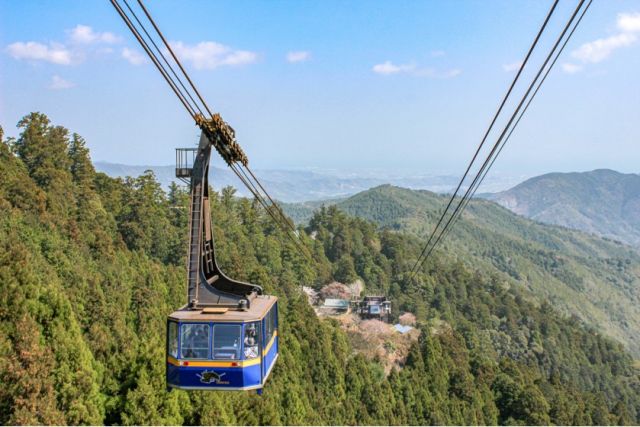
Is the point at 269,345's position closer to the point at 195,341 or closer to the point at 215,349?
the point at 215,349

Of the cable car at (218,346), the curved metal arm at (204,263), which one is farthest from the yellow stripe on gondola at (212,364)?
the curved metal arm at (204,263)

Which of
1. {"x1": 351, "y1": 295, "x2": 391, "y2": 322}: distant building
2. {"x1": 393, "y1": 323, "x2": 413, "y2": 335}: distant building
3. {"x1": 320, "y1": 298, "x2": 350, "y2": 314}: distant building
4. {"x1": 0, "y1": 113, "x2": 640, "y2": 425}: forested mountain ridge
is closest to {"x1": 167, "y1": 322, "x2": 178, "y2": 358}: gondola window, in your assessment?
{"x1": 0, "y1": 113, "x2": 640, "y2": 425}: forested mountain ridge

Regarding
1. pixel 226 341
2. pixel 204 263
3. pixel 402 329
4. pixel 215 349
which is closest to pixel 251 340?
pixel 226 341

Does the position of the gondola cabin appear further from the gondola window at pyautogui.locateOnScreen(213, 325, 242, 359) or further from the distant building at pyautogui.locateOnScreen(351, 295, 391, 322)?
the distant building at pyautogui.locateOnScreen(351, 295, 391, 322)

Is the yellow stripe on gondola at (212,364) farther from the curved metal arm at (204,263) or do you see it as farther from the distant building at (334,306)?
the distant building at (334,306)

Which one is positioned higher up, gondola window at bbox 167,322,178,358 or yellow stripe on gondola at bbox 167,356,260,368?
gondola window at bbox 167,322,178,358

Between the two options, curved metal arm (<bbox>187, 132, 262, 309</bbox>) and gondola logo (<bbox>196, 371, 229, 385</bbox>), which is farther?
curved metal arm (<bbox>187, 132, 262, 309</bbox>)

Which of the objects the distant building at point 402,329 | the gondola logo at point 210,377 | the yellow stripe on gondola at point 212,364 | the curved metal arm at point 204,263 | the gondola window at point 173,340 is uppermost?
the curved metal arm at point 204,263
